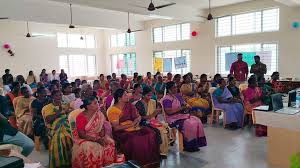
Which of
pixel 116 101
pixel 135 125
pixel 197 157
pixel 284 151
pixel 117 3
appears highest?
pixel 117 3

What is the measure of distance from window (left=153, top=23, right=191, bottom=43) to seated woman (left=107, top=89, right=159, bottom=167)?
7.12 meters

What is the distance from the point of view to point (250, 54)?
831 cm

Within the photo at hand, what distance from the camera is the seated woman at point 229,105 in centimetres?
524

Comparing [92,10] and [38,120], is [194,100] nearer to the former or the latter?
[38,120]

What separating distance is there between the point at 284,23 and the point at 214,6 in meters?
2.31

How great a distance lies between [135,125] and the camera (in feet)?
11.1

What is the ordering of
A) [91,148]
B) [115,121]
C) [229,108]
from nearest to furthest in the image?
[91,148] → [115,121] → [229,108]

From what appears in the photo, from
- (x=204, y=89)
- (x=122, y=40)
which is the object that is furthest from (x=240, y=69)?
(x=122, y=40)

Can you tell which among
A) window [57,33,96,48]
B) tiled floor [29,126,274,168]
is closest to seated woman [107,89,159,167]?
tiled floor [29,126,274,168]

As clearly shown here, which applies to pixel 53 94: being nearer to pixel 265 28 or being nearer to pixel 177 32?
pixel 265 28

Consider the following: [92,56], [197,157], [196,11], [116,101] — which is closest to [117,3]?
[196,11]

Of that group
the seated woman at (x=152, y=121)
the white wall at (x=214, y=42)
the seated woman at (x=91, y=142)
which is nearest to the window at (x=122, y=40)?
the white wall at (x=214, y=42)

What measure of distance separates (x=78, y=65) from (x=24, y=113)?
8.25m

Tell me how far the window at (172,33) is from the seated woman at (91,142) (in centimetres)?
758
